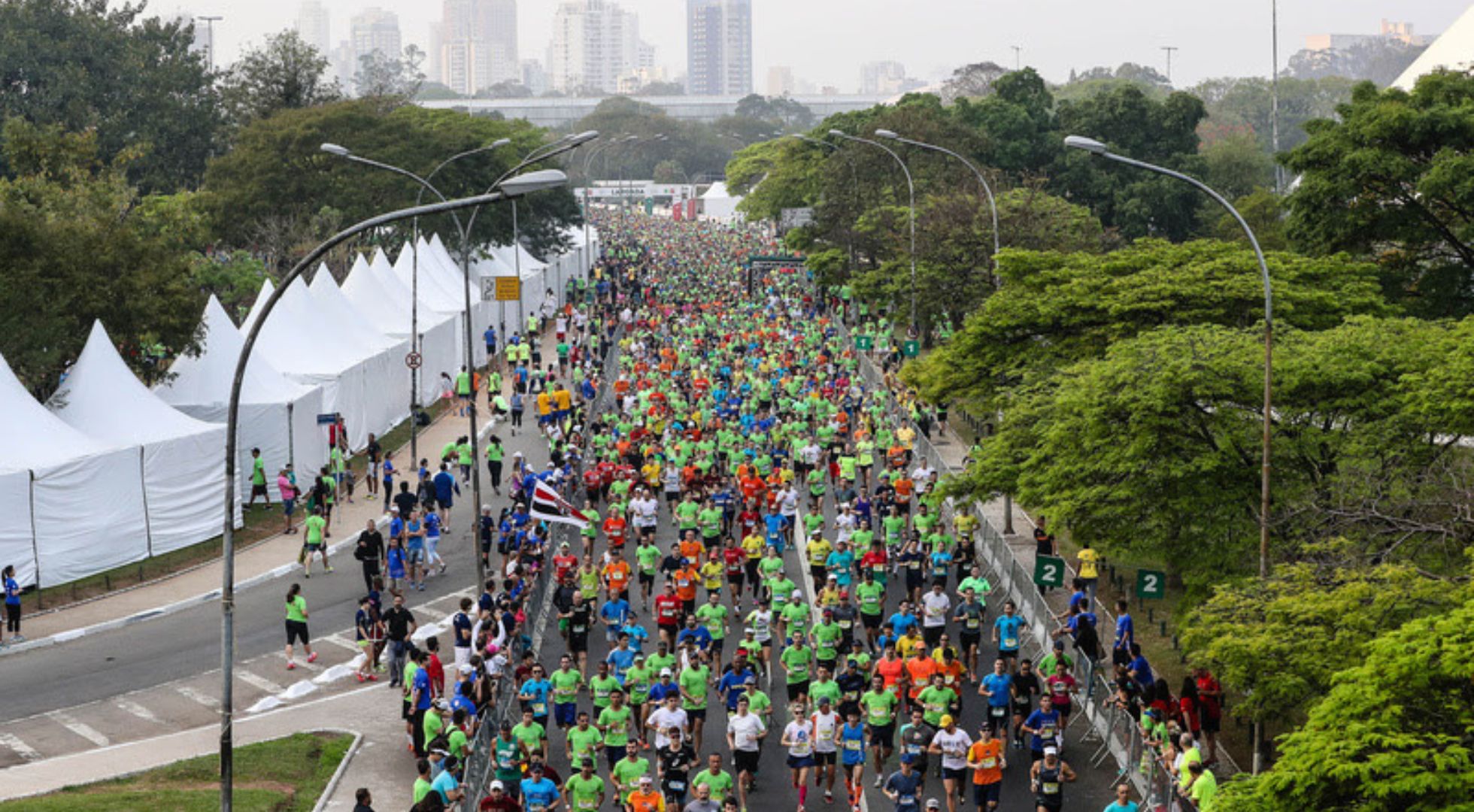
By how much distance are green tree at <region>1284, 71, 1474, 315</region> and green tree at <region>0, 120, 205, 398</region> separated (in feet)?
79.6

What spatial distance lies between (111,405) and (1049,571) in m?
16.5

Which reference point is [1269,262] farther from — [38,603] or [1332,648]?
[38,603]

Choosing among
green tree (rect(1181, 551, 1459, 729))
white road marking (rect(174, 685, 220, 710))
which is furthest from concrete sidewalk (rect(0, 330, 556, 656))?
green tree (rect(1181, 551, 1459, 729))

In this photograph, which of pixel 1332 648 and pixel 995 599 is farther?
pixel 995 599

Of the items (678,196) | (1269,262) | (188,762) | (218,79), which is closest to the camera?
(188,762)

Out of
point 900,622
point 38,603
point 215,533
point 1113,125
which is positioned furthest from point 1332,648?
point 1113,125

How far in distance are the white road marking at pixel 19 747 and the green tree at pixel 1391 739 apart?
13649 millimetres

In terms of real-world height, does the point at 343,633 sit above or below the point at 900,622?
below

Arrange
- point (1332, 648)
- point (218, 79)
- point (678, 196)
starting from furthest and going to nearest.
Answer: point (678, 196)
point (218, 79)
point (1332, 648)

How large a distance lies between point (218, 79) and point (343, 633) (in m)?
76.0

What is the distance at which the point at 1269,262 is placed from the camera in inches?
1234

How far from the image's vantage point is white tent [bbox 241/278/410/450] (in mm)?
38875

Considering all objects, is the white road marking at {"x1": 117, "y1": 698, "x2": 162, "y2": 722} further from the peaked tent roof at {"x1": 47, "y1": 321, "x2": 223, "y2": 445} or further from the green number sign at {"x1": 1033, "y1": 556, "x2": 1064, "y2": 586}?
the green number sign at {"x1": 1033, "y1": 556, "x2": 1064, "y2": 586}

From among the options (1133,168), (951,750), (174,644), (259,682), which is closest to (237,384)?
(951,750)
